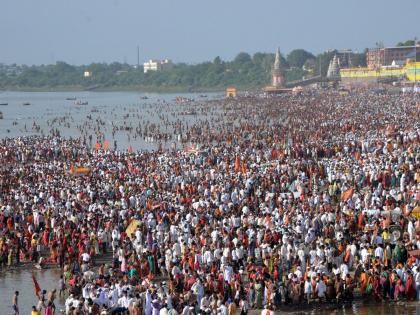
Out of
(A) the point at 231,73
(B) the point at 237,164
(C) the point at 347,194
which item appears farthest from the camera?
(A) the point at 231,73

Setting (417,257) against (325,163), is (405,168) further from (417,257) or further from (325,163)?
(417,257)

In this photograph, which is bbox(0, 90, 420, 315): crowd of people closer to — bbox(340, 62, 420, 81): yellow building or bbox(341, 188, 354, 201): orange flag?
bbox(341, 188, 354, 201): orange flag

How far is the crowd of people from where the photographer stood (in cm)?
1342

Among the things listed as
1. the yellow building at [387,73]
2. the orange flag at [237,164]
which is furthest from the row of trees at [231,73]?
the orange flag at [237,164]

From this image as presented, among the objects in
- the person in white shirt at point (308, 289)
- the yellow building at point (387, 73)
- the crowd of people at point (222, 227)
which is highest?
the yellow building at point (387, 73)

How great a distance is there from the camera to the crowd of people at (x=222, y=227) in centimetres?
1342

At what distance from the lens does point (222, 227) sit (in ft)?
56.4

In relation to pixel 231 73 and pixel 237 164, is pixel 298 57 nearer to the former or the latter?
pixel 231 73

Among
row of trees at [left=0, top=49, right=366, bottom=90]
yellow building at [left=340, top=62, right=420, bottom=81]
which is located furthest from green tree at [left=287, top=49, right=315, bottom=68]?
yellow building at [left=340, top=62, right=420, bottom=81]

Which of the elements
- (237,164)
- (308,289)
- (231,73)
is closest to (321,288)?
(308,289)

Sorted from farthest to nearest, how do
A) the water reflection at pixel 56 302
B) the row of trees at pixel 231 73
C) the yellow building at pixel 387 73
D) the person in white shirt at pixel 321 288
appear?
the row of trees at pixel 231 73 < the yellow building at pixel 387 73 < the person in white shirt at pixel 321 288 < the water reflection at pixel 56 302

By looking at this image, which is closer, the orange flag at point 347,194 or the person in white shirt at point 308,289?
the person in white shirt at point 308,289

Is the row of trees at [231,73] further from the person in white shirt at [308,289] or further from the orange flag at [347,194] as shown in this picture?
the person in white shirt at [308,289]

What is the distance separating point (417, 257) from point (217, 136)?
2860 cm
